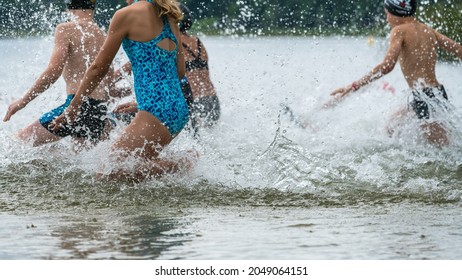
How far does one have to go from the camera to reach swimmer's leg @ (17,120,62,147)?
905cm

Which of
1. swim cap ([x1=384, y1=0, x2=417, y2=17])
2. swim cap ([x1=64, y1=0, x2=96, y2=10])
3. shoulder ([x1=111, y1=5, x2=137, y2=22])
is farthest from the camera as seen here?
swim cap ([x1=384, y1=0, x2=417, y2=17])

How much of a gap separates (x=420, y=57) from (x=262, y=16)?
39850 mm

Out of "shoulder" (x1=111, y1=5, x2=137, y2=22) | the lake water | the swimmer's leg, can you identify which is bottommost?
the lake water

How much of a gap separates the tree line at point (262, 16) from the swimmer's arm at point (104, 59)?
2777cm

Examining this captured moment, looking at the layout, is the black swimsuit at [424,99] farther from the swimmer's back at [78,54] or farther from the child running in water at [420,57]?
the swimmer's back at [78,54]

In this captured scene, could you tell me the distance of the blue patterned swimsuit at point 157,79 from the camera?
779 centimetres

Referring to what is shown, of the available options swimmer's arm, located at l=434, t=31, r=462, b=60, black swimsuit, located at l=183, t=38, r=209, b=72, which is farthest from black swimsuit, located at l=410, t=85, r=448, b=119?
black swimsuit, located at l=183, t=38, r=209, b=72

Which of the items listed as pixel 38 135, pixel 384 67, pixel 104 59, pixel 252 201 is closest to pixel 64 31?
pixel 38 135

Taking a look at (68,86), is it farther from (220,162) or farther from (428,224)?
(428,224)

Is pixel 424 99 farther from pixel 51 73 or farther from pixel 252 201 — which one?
pixel 51 73

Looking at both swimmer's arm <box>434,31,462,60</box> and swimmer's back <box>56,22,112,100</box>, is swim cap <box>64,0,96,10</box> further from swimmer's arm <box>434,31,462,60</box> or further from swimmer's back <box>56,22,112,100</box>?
swimmer's arm <box>434,31,462,60</box>

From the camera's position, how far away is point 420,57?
10.5m

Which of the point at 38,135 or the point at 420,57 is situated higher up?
the point at 420,57
